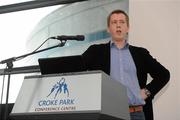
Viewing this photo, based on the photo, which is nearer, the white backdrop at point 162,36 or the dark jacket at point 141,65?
the dark jacket at point 141,65

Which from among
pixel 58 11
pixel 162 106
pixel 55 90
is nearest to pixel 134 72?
pixel 162 106

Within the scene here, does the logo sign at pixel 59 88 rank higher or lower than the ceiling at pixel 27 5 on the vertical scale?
lower

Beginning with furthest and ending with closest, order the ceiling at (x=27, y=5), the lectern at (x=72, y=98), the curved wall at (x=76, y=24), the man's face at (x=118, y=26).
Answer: the ceiling at (x=27, y=5), the curved wall at (x=76, y=24), the man's face at (x=118, y=26), the lectern at (x=72, y=98)

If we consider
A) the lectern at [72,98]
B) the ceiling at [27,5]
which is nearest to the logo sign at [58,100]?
the lectern at [72,98]

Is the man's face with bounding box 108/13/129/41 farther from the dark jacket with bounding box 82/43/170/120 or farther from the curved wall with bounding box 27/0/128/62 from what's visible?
the curved wall with bounding box 27/0/128/62

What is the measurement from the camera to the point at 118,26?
2.42 m

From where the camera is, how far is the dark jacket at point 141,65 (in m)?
2.44

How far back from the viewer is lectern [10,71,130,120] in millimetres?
Result: 1557

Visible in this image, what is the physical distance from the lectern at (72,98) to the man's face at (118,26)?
724 mm

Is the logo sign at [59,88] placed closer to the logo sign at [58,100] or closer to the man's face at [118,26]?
the logo sign at [58,100]

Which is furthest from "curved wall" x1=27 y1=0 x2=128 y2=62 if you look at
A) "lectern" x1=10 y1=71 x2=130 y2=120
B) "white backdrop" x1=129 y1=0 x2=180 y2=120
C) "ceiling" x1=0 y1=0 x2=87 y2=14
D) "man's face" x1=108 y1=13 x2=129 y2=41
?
"lectern" x1=10 y1=71 x2=130 y2=120

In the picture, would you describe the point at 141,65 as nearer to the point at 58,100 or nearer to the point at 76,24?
the point at 58,100

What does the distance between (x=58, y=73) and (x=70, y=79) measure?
0.11 meters

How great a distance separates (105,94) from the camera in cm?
159
